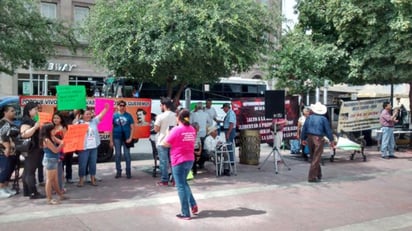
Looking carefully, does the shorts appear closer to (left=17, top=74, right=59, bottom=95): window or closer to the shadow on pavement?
the shadow on pavement

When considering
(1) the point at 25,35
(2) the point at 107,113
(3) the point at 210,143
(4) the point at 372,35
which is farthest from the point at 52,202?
(4) the point at 372,35

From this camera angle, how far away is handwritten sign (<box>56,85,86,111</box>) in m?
9.42

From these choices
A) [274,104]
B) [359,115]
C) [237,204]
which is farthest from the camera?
[359,115]

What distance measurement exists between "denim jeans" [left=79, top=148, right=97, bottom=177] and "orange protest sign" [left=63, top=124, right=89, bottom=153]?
268 mm

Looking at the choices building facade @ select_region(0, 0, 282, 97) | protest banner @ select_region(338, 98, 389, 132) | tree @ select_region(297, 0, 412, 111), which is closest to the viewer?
tree @ select_region(297, 0, 412, 111)

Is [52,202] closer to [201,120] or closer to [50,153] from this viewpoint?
[50,153]

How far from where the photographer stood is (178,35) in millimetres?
9102

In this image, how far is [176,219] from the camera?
6.84m

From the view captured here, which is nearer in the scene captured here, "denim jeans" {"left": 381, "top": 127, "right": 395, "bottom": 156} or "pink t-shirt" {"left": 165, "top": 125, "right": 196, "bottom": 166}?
"pink t-shirt" {"left": 165, "top": 125, "right": 196, "bottom": 166}

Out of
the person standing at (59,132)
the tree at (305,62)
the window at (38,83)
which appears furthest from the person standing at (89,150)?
the window at (38,83)

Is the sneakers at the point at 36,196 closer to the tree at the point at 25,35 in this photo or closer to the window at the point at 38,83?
the tree at the point at 25,35

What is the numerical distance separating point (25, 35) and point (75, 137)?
9.69ft

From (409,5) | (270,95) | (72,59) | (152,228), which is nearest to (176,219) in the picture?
(152,228)

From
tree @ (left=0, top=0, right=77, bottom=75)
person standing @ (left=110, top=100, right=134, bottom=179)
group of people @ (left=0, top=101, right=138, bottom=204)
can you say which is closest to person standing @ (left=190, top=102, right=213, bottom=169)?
person standing @ (left=110, top=100, right=134, bottom=179)
